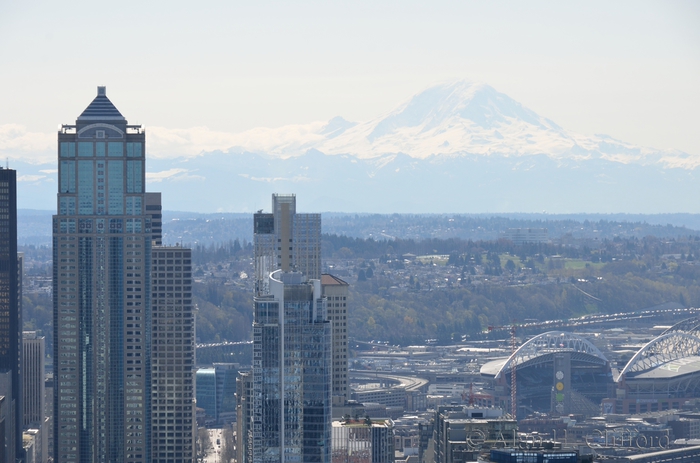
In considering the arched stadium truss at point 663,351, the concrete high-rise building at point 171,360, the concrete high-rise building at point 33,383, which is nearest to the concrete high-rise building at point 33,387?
the concrete high-rise building at point 33,383

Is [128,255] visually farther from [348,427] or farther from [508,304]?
[508,304]

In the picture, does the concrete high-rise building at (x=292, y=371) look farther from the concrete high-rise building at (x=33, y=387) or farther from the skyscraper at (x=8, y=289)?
the concrete high-rise building at (x=33, y=387)

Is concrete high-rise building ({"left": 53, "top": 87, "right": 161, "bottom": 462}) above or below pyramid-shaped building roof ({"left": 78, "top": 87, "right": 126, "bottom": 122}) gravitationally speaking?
below

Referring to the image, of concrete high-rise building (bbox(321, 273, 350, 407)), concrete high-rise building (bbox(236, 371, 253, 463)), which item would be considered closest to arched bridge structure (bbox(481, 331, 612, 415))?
concrete high-rise building (bbox(321, 273, 350, 407))

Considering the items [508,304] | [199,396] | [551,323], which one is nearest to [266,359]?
[199,396]

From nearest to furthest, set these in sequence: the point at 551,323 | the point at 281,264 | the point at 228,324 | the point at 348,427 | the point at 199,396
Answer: the point at 348,427
the point at 281,264
the point at 199,396
the point at 228,324
the point at 551,323

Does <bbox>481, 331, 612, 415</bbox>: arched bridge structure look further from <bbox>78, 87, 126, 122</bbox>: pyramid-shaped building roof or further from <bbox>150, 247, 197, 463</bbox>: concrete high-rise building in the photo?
<bbox>78, 87, 126, 122</bbox>: pyramid-shaped building roof

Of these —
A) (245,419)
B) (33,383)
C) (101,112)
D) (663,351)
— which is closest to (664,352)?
(663,351)
